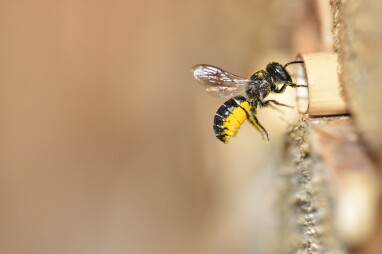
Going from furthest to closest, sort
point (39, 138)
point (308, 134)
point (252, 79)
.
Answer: point (39, 138)
point (252, 79)
point (308, 134)

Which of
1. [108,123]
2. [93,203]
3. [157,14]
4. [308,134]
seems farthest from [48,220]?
[308,134]

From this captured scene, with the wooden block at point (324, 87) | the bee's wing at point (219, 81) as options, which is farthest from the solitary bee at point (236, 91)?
the wooden block at point (324, 87)

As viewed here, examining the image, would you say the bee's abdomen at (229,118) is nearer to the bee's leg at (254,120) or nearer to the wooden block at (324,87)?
the bee's leg at (254,120)

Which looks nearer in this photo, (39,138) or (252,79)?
(252,79)

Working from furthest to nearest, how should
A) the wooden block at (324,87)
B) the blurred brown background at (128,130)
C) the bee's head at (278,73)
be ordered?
the blurred brown background at (128,130), the bee's head at (278,73), the wooden block at (324,87)

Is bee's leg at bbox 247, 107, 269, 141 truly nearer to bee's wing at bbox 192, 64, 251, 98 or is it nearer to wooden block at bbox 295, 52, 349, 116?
bee's wing at bbox 192, 64, 251, 98

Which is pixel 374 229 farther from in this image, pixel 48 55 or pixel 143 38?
pixel 48 55
